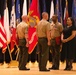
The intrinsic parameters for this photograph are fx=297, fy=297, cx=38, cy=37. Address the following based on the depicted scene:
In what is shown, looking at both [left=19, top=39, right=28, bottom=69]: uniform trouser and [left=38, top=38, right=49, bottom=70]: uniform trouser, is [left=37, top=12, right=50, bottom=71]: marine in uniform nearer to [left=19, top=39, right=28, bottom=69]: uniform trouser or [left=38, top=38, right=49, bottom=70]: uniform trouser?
[left=38, top=38, right=49, bottom=70]: uniform trouser

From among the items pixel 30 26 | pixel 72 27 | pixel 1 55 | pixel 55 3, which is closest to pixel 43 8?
pixel 55 3

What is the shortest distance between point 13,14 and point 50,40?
2.51 meters

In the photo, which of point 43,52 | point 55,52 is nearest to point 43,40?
point 43,52

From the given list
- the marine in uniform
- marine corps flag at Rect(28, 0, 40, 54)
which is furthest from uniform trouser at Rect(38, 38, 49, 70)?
marine corps flag at Rect(28, 0, 40, 54)

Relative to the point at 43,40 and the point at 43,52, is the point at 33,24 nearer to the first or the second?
the point at 43,40

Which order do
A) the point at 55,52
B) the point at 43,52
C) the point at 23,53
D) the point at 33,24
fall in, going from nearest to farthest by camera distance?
the point at 43,52 → the point at 23,53 → the point at 55,52 → the point at 33,24

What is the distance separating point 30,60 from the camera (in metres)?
11.7

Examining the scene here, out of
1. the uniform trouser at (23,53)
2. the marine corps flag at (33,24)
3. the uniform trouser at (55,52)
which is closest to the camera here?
the uniform trouser at (23,53)

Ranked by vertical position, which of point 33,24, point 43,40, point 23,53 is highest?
point 33,24

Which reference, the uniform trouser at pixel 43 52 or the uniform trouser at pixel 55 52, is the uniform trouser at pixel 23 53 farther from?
the uniform trouser at pixel 55 52

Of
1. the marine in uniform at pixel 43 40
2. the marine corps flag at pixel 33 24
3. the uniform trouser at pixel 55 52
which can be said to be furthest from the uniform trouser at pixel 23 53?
the marine corps flag at pixel 33 24

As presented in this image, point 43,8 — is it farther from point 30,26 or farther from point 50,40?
point 50,40

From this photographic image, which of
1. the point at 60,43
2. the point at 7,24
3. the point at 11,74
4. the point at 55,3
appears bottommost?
the point at 11,74

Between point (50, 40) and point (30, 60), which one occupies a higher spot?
point (50, 40)
